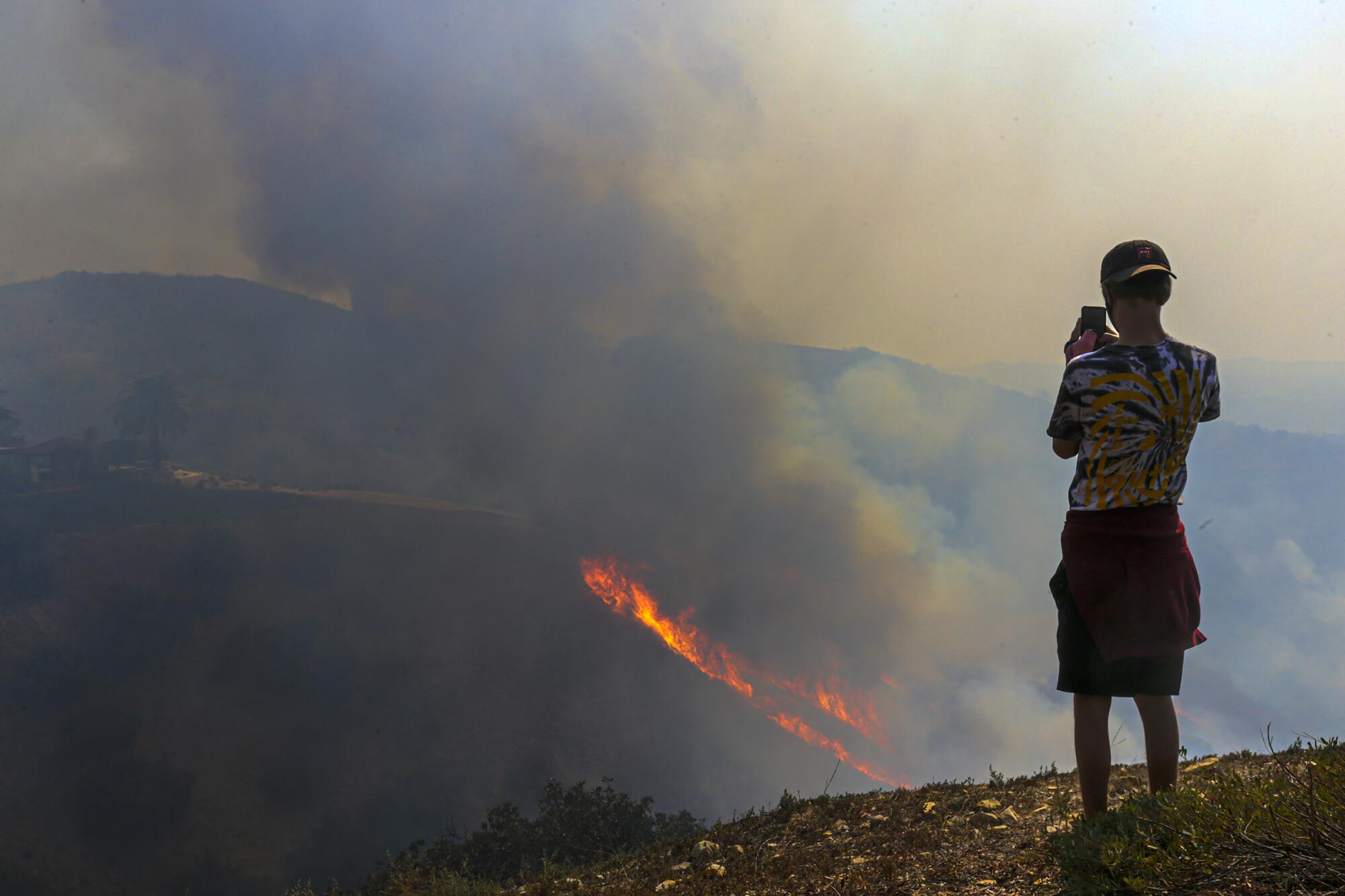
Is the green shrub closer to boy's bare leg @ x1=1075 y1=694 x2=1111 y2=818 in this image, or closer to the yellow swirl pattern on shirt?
boy's bare leg @ x1=1075 y1=694 x2=1111 y2=818

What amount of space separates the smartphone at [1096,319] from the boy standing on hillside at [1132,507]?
0.07m

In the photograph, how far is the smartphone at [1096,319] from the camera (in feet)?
11.5

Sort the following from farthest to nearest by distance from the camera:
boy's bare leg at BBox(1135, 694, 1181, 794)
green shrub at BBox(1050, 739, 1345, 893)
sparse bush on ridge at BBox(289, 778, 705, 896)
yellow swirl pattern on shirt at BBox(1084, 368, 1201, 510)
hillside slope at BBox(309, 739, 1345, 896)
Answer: sparse bush on ridge at BBox(289, 778, 705, 896)
boy's bare leg at BBox(1135, 694, 1181, 794)
yellow swirl pattern on shirt at BBox(1084, 368, 1201, 510)
hillside slope at BBox(309, 739, 1345, 896)
green shrub at BBox(1050, 739, 1345, 893)

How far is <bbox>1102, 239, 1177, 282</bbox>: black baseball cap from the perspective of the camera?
11.0 ft

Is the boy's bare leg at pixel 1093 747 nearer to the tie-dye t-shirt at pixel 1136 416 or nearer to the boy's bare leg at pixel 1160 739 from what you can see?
the boy's bare leg at pixel 1160 739

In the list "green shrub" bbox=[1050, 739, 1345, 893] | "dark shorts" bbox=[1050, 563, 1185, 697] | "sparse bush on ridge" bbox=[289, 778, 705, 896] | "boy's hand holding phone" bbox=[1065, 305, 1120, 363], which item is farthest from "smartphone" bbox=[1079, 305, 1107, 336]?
"sparse bush on ridge" bbox=[289, 778, 705, 896]

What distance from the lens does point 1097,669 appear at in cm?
335

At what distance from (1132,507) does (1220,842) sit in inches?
51.7

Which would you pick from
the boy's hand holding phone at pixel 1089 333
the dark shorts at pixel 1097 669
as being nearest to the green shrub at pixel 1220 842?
the dark shorts at pixel 1097 669

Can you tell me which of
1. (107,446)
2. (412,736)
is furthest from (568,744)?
(107,446)

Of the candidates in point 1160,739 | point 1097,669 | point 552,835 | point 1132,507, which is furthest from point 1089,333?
point 552,835

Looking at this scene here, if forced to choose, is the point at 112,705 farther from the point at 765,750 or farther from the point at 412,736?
the point at 765,750

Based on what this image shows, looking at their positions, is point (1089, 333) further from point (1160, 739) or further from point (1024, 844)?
point (1024, 844)

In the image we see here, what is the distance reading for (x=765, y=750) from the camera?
87375 mm
